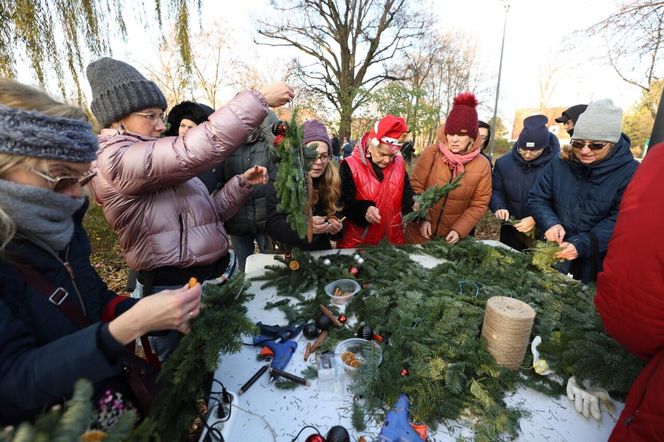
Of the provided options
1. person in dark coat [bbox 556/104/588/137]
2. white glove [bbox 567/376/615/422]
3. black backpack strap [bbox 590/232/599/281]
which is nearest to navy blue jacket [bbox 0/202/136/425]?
white glove [bbox 567/376/615/422]

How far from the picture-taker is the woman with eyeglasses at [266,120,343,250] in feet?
8.33

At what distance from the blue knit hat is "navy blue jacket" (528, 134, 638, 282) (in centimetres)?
69

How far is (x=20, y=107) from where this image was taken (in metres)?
0.94

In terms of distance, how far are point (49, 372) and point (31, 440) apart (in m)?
0.31

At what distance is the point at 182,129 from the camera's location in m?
2.61

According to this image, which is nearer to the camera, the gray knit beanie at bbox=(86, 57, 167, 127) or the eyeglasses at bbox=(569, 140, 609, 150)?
the gray knit beanie at bbox=(86, 57, 167, 127)

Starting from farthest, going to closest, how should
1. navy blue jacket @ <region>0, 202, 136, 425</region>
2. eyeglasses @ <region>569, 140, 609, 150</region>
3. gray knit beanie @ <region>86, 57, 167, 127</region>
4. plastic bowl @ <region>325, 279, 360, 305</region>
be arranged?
1. eyeglasses @ <region>569, 140, 609, 150</region>
2. plastic bowl @ <region>325, 279, 360, 305</region>
3. gray knit beanie @ <region>86, 57, 167, 127</region>
4. navy blue jacket @ <region>0, 202, 136, 425</region>

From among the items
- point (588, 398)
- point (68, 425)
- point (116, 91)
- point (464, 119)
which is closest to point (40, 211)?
point (68, 425)

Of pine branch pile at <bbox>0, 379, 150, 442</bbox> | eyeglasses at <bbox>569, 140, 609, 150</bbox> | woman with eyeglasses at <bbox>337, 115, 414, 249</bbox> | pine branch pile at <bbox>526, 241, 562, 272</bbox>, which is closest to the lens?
pine branch pile at <bbox>0, 379, 150, 442</bbox>

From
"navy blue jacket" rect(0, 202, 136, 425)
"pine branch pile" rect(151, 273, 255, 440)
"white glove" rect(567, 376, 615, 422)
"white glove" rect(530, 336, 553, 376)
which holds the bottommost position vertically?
"white glove" rect(567, 376, 615, 422)

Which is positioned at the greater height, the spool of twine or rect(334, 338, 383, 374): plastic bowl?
the spool of twine

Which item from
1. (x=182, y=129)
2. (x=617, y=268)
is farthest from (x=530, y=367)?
(x=182, y=129)

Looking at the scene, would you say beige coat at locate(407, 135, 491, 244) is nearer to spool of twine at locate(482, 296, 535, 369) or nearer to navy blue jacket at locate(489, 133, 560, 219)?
navy blue jacket at locate(489, 133, 560, 219)

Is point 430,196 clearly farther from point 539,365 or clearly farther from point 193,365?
point 193,365
